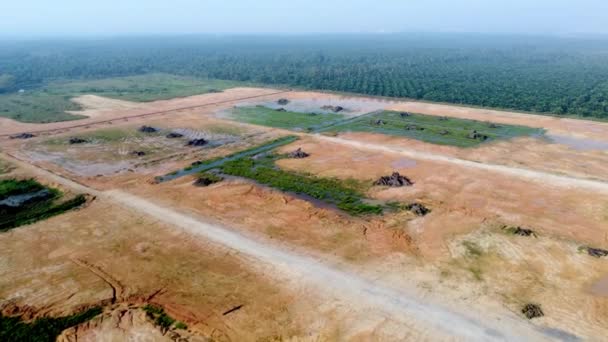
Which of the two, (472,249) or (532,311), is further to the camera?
(472,249)

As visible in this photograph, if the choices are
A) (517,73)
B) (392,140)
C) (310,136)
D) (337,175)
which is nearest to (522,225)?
(337,175)

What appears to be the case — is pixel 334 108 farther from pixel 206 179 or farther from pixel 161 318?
pixel 161 318

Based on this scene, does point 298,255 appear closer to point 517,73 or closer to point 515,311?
point 515,311

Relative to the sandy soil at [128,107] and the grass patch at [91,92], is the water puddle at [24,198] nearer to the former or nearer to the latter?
the sandy soil at [128,107]

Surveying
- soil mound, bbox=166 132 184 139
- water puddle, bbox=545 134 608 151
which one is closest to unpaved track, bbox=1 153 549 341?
soil mound, bbox=166 132 184 139

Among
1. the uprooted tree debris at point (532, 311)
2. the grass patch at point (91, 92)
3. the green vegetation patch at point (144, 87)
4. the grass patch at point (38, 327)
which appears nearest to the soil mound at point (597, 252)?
the uprooted tree debris at point (532, 311)

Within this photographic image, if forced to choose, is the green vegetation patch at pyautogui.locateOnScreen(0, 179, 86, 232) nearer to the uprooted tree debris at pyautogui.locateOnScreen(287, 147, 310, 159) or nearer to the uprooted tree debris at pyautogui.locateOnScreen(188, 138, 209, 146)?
the uprooted tree debris at pyautogui.locateOnScreen(188, 138, 209, 146)

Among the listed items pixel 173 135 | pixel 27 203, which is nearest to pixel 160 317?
pixel 27 203
